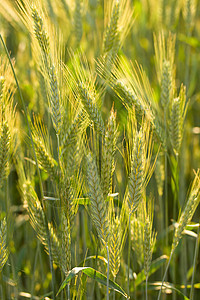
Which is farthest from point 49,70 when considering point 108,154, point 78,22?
point 78,22

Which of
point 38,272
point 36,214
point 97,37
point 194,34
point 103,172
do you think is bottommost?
point 38,272

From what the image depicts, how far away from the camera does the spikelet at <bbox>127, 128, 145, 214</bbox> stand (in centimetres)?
94

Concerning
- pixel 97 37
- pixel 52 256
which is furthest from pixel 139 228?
pixel 97 37

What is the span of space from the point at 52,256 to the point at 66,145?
326 mm

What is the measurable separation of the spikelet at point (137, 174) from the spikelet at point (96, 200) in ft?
0.26

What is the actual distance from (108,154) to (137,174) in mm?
91

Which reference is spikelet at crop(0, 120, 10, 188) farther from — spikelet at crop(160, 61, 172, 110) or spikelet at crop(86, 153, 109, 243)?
spikelet at crop(160, 61, 172, 110)

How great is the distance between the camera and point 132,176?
3.15 feet

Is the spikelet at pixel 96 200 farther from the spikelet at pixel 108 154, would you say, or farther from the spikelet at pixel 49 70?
the spikelet at pixel 49 70

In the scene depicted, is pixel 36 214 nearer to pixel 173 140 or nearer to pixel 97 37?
pixel 173 140

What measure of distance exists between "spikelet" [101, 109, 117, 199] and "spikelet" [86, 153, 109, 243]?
0.03 meters

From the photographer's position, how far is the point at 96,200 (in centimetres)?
96

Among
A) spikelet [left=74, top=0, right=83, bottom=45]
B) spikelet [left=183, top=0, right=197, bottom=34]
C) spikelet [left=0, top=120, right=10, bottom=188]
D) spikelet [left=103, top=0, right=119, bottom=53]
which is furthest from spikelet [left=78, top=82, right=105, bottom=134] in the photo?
spikelet [left=183, top=0, right=197, bottom=34]

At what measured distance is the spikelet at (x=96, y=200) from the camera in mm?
944
